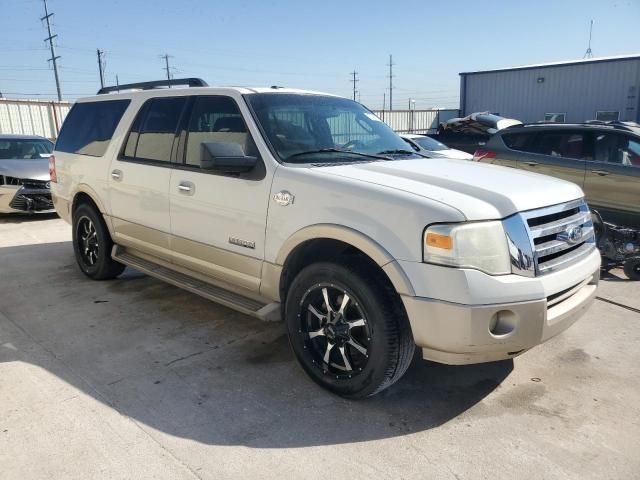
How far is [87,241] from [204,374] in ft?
9.38

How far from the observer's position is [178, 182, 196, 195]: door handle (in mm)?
4070

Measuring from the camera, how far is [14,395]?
3320 mm

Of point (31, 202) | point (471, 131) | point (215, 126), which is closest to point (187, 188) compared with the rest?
point (215, 126)

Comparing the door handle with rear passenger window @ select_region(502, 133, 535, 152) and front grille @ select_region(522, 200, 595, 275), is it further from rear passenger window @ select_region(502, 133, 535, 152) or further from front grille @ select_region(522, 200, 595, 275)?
rear passenger window @ select_region(502, 133, 535, 152)

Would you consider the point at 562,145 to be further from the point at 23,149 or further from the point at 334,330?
the point at 23,149

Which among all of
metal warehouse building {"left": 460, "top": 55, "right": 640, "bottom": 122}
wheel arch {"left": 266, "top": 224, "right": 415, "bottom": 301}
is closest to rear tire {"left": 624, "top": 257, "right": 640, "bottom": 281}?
wheel arch {"left": 266, "top": 224, "right": 415, "bottom": 301}

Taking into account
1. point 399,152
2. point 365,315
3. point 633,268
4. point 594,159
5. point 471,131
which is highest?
point 399,152

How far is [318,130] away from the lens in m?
3.99

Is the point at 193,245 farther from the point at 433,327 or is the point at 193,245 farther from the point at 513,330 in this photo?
the point at 513,330

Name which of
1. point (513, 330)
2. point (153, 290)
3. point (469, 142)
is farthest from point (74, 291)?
point (469, 142)

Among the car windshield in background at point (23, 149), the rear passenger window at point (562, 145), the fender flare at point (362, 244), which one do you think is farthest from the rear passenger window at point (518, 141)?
the car windshield in background at point (23, 149)

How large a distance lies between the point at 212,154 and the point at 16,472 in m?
2.04

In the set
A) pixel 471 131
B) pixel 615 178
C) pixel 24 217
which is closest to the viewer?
pixel 615 178

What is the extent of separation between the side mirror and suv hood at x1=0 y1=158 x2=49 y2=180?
7.30 meters
